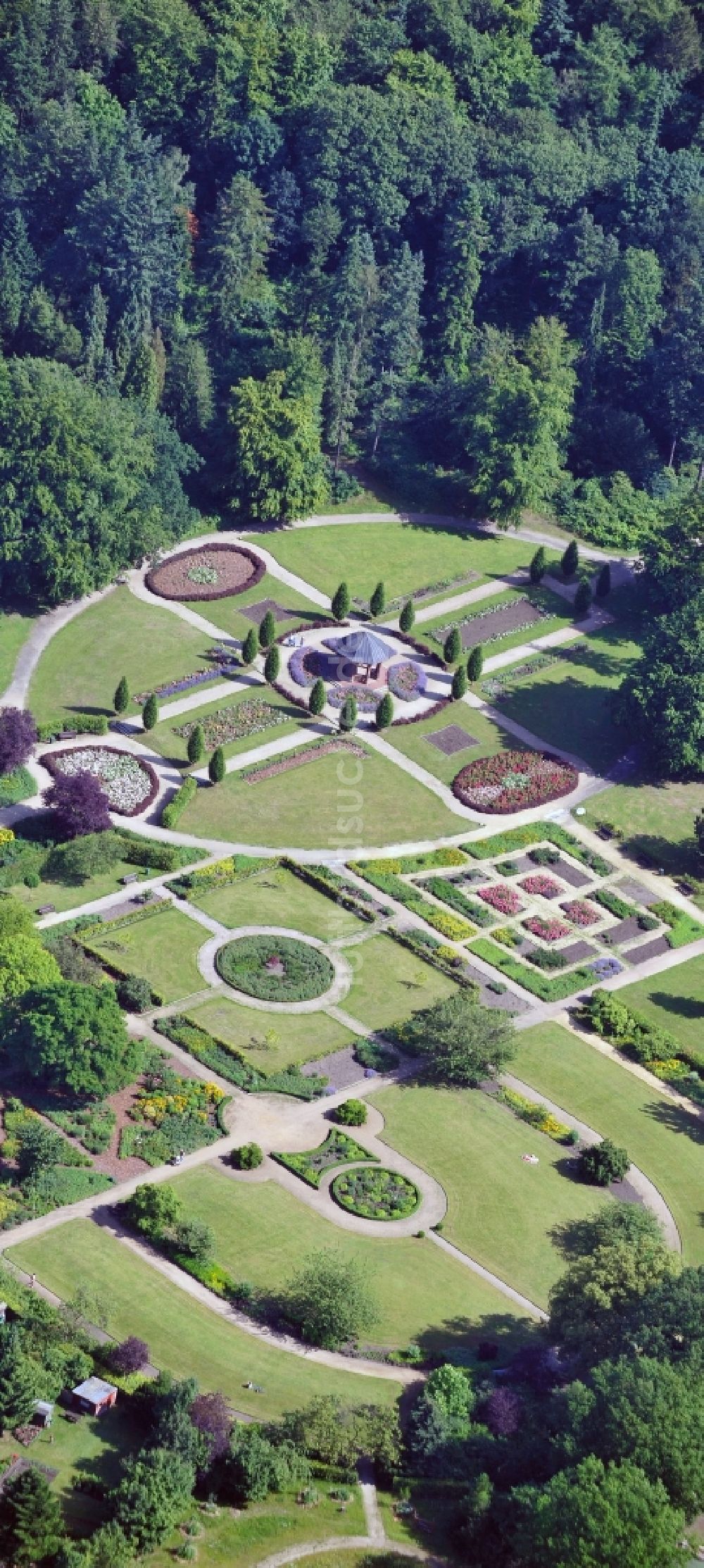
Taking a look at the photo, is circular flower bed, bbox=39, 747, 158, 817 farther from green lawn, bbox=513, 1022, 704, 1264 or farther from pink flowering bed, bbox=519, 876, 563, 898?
green lawn, bbox=513, 1022, 704, 1264

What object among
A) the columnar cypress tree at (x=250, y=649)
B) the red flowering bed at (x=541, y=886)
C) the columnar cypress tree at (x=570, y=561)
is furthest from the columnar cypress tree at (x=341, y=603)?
the red flowering bed at (x=541, y=886)

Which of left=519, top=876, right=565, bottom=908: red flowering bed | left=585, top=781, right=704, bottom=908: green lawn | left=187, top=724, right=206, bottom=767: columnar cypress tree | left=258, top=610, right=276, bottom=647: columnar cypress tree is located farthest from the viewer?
left=258, top=610, right=276, bottom=647: columnar cypress tree

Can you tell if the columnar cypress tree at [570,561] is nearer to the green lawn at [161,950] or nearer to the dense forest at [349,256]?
the dense forest at [349,256]

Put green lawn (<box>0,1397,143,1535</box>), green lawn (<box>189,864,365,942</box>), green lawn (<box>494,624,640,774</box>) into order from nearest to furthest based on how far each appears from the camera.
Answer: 1. green lawn (<box>0,1397,143,1535</box>)
2. green lawn (<box>189,864,365,942</box>)
3. green lawn (<box>494,624,640,774</box>)

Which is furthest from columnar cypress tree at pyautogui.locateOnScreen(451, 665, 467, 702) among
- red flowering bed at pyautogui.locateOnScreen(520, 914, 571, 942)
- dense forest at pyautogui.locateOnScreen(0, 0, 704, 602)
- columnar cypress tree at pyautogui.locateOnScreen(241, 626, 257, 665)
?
red flowering bed at pyautogui.locateOnScreen(520, 914, 571, 942)

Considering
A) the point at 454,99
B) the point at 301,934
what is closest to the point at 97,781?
the point at 301,934

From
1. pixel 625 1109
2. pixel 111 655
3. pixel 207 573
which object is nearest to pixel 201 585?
pixel 207 573

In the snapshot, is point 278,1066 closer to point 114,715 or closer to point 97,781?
point 97,781
